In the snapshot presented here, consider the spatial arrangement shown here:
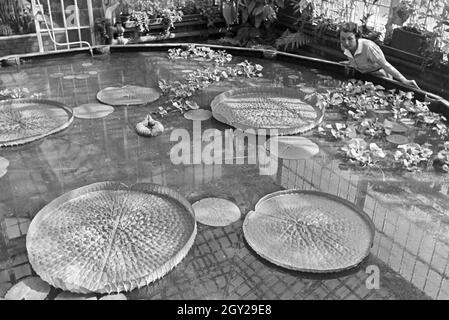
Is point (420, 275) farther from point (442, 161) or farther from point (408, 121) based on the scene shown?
point (408, 121)

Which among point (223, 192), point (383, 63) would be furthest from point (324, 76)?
point (223, 192)

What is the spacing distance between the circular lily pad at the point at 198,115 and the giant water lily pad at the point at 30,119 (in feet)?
3.60

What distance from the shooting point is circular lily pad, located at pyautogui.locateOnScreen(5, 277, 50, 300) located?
2.29m

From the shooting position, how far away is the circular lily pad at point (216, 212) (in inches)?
113

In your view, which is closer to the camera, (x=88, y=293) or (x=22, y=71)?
(x=88, y=293)

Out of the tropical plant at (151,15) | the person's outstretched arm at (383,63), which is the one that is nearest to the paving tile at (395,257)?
the person's outstretched arm at (383,63)

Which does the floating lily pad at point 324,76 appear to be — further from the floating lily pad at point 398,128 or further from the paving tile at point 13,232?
the paving tile at point 13,232

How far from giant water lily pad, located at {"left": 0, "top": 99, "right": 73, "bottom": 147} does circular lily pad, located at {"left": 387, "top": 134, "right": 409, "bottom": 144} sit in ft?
9.51

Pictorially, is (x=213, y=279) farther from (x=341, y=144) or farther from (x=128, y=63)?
(x=128, y=63)

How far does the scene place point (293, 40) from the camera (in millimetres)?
7375
